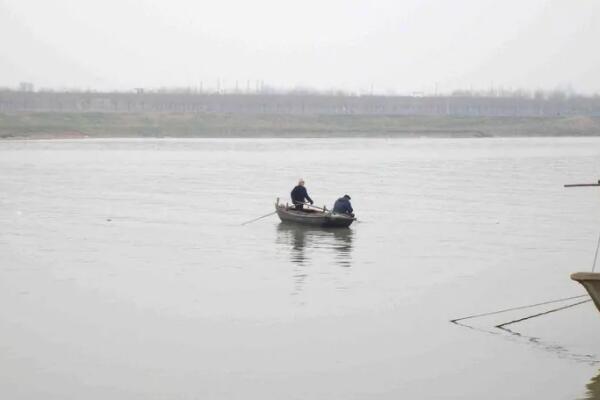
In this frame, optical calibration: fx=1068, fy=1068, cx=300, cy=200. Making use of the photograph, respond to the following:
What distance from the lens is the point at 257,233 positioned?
40562mm

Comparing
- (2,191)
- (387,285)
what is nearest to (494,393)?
(387,285)

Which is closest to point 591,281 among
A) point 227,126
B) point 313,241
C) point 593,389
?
point 593,389

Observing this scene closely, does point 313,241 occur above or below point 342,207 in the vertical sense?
below

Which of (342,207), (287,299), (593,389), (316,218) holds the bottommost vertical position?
(593,389)

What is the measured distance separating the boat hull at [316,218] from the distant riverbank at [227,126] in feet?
372

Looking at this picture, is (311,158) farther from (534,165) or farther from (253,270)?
(253,270)

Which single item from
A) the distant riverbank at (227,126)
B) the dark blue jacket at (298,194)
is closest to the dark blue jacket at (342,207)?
the dark blue jacket at (298,194)

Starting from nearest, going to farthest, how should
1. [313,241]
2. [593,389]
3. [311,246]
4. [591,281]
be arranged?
[593,389], [591,281], [311,246], [313,241]

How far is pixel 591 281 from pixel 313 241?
1866 cm

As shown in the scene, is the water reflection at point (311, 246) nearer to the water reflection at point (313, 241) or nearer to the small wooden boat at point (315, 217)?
the water reflection at point (313, 241)

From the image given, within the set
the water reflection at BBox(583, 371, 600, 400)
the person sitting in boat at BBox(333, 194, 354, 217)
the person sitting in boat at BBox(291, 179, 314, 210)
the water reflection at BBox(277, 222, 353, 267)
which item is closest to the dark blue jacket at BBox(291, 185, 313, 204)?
the person sitting in boat at BBox(291, 179, 314, 210)

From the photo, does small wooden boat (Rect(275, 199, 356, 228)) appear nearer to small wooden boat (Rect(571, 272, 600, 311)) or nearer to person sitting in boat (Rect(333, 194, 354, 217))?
person sitting in boat (Rect(333, 194, 354, 217))

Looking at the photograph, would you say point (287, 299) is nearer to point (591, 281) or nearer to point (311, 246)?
point (591, 281)

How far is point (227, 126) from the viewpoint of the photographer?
183 metres
